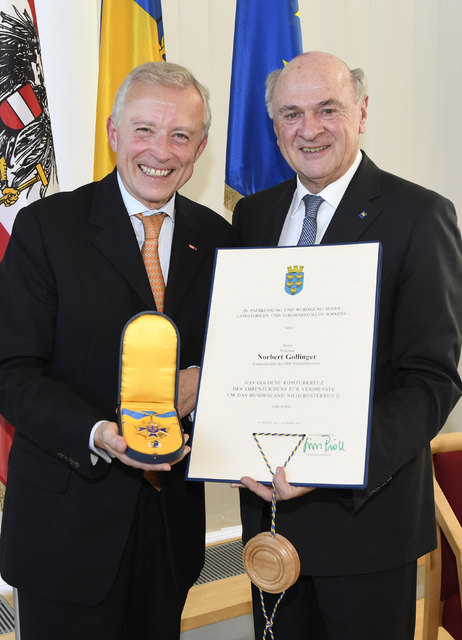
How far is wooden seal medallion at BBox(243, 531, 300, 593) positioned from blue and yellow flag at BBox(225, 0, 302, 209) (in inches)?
73.9

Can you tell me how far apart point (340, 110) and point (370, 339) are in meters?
0.79

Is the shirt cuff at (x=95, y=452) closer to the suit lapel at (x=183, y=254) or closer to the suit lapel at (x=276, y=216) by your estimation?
the suit lapel at (x=183, y=254)

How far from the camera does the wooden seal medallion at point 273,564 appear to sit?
4.60ft

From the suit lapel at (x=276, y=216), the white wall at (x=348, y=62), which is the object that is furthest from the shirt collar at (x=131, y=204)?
the white wall at (x=348, y=62)

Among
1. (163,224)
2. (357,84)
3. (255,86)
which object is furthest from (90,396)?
(255,86)

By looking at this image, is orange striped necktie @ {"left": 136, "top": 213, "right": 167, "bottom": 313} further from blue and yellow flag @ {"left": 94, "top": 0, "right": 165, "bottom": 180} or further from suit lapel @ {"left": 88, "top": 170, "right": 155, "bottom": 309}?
blue and yellow flag @ {"left": 94, "top": 0, "right": 165, "bottom": 180}

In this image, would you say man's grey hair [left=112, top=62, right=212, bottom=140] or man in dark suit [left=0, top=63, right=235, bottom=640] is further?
man's grey hair [left=112, top=62, right=212, bottom=140]

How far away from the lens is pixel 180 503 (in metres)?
1.78

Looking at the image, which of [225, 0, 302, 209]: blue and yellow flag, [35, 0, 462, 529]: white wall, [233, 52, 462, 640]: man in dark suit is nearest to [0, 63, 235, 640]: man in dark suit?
[233, 52, 462, 640]: man in dark suit

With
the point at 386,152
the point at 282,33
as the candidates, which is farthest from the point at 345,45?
the point at 282,33

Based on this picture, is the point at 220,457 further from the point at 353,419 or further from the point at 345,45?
the point at 345,45

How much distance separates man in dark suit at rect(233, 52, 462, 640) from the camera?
159 cm

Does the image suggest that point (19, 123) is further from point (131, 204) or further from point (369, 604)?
point (369, 604)

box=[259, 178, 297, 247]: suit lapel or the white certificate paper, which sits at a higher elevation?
box=[259, 178, 297, 247]: suit lapel
